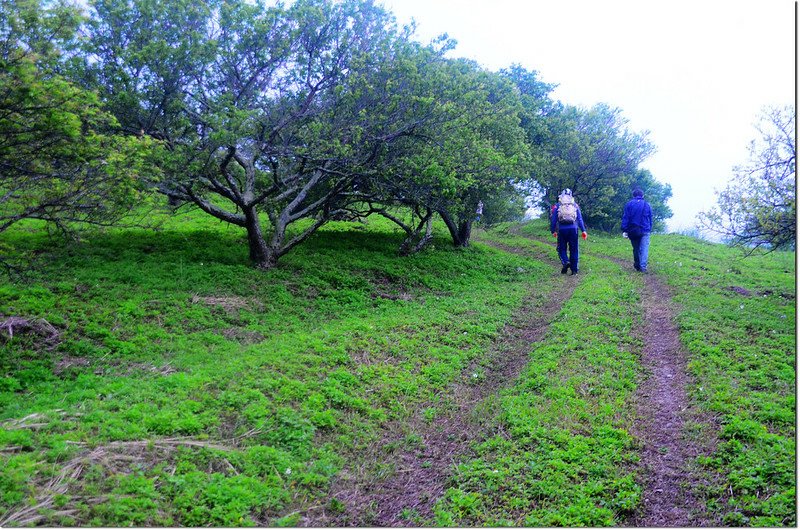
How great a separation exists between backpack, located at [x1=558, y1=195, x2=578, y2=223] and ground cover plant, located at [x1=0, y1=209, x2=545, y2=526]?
3.38m

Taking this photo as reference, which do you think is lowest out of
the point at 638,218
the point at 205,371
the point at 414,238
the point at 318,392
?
the point at 318,392

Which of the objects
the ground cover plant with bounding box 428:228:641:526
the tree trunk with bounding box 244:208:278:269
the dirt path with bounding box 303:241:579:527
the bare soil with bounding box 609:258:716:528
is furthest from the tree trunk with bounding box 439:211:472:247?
the ground cover plant with bounding box 428:228:641:526

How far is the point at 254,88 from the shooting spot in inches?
559

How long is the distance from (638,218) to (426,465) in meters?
14.2

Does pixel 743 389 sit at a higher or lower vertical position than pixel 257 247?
lower

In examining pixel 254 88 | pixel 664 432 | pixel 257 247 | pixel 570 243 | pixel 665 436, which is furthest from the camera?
pixel 570 243

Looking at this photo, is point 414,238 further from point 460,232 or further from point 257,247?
point 257,247

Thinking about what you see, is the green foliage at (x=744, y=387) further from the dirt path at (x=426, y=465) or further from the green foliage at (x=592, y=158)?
the green foliage at (x=592, y=158)

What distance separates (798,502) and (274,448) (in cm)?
619

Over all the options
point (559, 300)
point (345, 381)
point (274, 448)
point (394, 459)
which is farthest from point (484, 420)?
point (559, 300)

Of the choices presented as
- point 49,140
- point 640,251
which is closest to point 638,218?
point 640,251

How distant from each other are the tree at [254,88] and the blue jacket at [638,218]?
8.58 meters

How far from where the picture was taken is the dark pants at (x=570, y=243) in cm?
1831

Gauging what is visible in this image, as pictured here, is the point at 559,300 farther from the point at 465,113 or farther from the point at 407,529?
the point at 407,529
